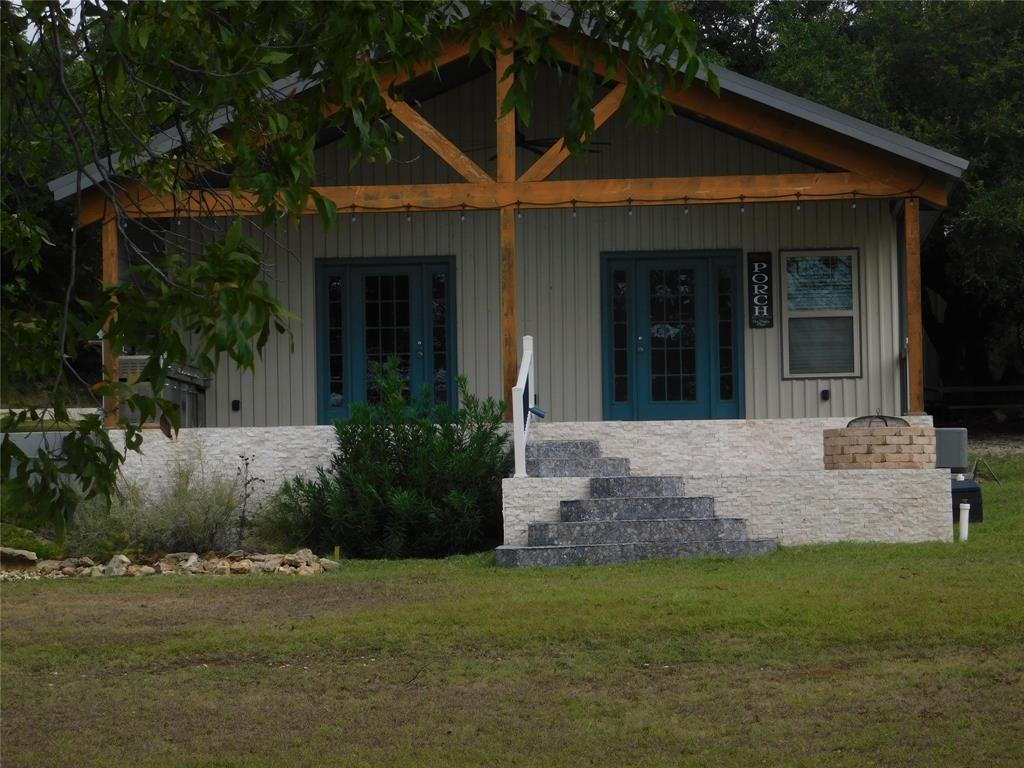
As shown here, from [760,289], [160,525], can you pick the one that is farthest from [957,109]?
[160,525]

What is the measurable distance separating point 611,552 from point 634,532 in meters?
0.36

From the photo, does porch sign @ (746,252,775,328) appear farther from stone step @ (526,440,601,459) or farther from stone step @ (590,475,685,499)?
stone step @ (590,475,685,499)

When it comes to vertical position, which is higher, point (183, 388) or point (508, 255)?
point (508, 255)

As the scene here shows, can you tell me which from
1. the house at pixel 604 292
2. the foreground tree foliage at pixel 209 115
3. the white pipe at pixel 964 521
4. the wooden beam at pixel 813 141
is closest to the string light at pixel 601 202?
the wooden beam at pixel 813 141

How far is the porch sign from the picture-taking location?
15.0 meters

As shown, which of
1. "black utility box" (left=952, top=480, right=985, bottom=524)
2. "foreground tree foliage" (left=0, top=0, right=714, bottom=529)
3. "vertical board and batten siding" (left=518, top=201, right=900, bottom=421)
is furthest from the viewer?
"vertical board and batten siding" (left=518, top=201, right=900, bottom=421)

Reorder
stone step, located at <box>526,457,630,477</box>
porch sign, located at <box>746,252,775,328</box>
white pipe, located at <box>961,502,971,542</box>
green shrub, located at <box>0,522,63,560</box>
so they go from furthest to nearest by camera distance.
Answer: porch sign, located at <box>746,252,775,328</box>
stone step, located at <box>526,457,630,477</box>
green shrub, located at <box>0,522,63,560</box>
white pipe, located at <box>961,502,971,542</box>

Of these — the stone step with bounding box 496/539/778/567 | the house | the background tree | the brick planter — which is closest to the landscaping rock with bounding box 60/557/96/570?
the stone step with bounding box 496/539/778/567

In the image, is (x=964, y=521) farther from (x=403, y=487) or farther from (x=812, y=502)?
(x=403, y=487)

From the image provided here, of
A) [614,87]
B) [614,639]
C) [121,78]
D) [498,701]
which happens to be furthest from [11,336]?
[614,87]

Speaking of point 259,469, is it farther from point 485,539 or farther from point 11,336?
point 11,336

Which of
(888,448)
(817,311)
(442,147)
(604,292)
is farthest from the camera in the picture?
(604,292)

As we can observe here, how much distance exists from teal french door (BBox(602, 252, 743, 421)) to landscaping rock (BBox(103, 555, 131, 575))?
5.65 metres

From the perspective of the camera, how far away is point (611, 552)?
1088 cm
